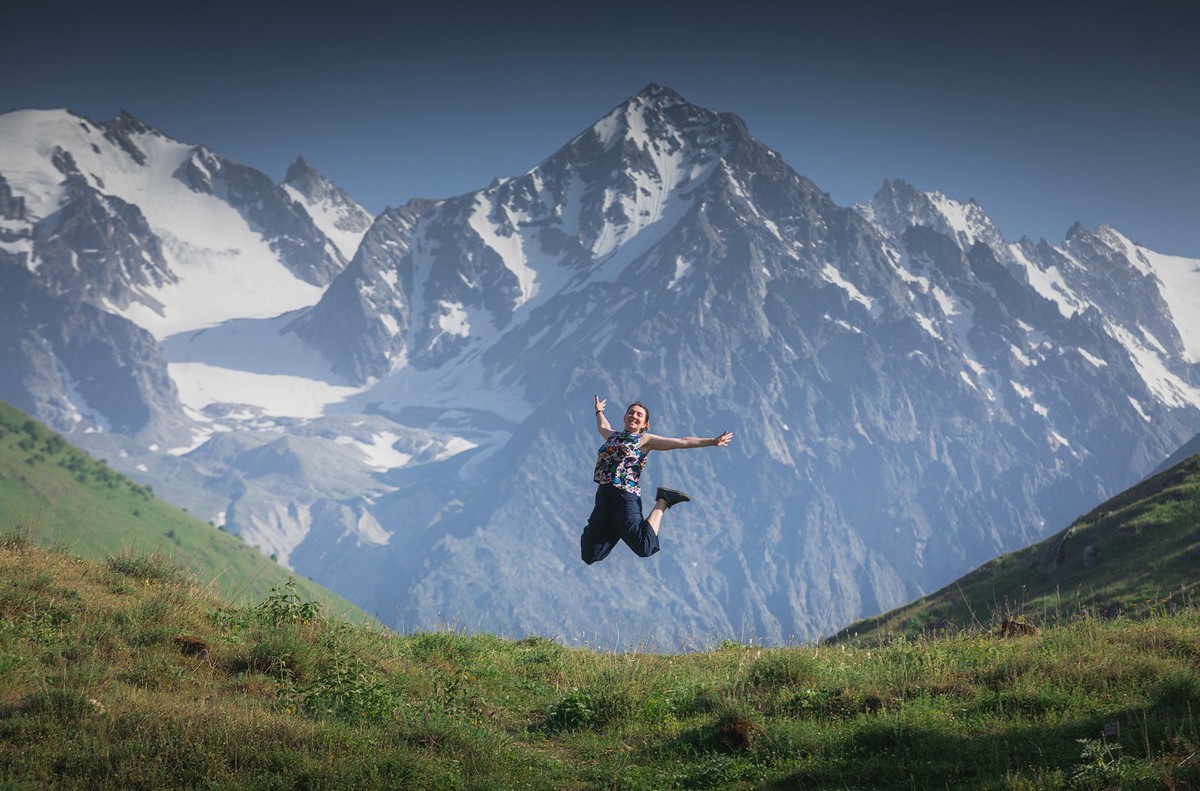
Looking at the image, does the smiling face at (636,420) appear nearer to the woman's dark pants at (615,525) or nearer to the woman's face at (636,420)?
the woman's face at (636,420)

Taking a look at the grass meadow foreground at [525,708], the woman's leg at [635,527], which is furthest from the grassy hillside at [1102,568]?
the grass meadow foreground at [525,708]

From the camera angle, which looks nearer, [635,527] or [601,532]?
[635,527]

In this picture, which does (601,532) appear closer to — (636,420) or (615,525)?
(615,525)

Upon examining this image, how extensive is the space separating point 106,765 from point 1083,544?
1484 inches

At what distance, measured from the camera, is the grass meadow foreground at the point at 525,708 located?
9562 millimetres

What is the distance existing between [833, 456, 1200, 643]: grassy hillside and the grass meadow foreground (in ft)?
50.4

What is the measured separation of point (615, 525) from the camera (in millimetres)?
15875

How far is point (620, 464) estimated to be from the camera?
52.1 feet

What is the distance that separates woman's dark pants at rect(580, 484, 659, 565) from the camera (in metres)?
15.7

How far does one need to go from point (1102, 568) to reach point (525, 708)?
95.7 ft

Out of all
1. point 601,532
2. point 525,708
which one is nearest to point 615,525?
point 601,532

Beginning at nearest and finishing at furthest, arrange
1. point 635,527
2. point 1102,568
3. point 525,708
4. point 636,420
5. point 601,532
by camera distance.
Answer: point 525,708
point 635,527
point 601,532
point 636,420
point 1102,568

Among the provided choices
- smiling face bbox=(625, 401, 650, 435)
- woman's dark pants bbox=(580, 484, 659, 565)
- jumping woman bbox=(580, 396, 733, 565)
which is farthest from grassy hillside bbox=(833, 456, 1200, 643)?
smiling face bbox=(625, 401, 650, 435)

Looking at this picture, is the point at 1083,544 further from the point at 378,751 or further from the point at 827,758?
the point at 378,751
